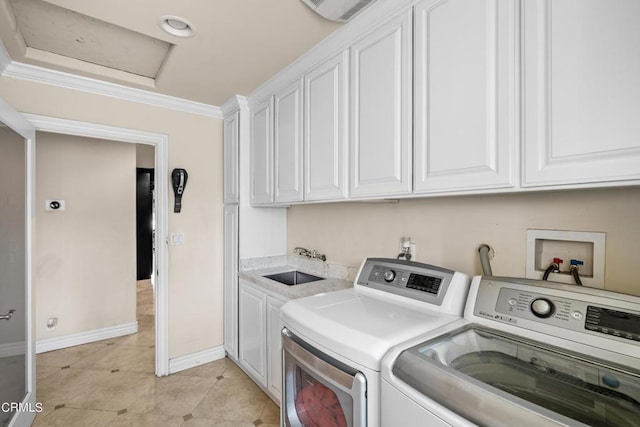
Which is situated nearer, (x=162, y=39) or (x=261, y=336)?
(x=162, y=39)

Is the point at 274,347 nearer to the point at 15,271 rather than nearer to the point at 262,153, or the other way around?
the point at 262,153

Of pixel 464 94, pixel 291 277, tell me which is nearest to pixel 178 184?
pixel 291 277

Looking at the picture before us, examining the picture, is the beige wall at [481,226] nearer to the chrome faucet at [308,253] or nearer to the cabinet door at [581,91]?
the chrome faucet at [308,253]

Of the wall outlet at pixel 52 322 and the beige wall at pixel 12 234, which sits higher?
the beige wall at pixel 12 234

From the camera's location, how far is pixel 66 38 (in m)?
1.86

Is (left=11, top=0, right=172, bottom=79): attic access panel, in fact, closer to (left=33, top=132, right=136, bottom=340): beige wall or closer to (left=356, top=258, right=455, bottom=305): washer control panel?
(left=33, top=132, right=136, bottom=340): beige wall

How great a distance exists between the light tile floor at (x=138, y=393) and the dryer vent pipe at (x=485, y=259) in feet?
5.52

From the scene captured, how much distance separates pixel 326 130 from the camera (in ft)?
6.01

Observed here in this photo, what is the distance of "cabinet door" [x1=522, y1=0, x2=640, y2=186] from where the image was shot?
81cm

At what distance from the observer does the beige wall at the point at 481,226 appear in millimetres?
1070

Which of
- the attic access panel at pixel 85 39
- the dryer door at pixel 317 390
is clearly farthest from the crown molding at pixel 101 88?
the dryer door at pixel 317 390

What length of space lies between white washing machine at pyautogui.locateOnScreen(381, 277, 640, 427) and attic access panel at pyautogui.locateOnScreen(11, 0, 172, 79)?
2.27 m

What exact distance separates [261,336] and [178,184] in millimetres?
1456

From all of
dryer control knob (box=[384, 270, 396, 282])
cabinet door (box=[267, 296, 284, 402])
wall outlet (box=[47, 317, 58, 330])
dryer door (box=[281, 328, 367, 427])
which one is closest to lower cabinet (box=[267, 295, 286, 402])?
cabinet door (box=[267, 296, 284, 402])
